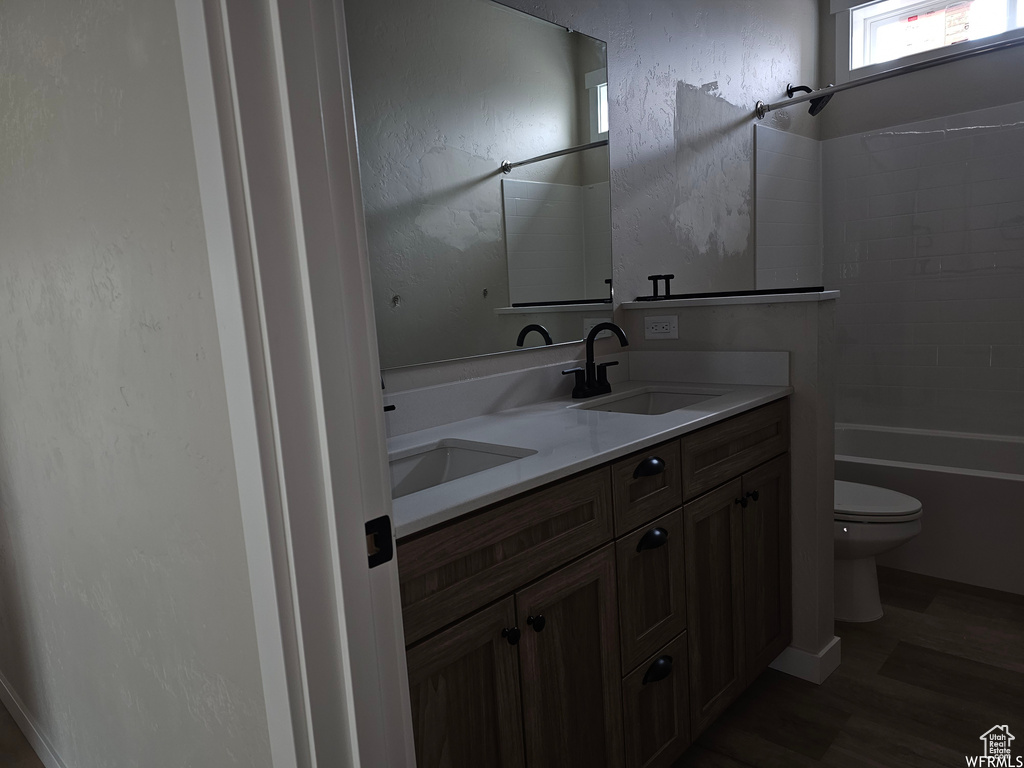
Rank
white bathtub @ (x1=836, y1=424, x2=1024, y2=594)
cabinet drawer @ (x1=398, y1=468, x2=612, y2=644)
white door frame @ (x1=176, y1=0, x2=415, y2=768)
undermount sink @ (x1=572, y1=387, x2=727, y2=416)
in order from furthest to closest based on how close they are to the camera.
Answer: white bathtub @ (x1=836, y1=424, x2=1024, y2=594) < undermount sink @ (x1=572, y1=387, x2=727, y2=416) < cabinet drawer @ (x1=398, y1=468, x2=612, y2=644) < white door frame @ (x1=176, y1=0, x2=415, y2=768)

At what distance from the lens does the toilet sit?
2.36 meters

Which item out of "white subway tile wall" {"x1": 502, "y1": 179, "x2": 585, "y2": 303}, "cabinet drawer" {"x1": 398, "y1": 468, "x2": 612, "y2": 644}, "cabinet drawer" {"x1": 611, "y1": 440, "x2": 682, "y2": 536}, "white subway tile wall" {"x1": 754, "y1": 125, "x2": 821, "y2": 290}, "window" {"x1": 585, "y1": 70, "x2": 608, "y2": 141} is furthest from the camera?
"white subway tile wall" {"x1": 754, "y1": 125, "x2": 821, "y2": 290}

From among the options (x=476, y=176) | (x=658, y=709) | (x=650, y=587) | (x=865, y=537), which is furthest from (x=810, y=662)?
(x=476, y=176)

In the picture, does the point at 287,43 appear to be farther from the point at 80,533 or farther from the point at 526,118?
the point at 526,118

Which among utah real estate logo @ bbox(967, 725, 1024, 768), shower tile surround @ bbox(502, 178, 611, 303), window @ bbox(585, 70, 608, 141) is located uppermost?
window @ bbox(585, 70, 608, 141)

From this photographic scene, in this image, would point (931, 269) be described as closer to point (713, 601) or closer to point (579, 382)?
point (579, 382)

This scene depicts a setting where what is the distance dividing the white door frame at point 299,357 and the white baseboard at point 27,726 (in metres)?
1.46

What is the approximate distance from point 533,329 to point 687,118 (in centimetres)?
117

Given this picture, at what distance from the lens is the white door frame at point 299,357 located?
2.43ft

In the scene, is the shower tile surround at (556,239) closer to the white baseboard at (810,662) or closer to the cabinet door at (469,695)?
the cabinet door at (469,695)

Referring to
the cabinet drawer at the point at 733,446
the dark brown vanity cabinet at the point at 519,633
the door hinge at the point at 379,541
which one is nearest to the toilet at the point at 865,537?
the cabinet drawer at the point at 733,446

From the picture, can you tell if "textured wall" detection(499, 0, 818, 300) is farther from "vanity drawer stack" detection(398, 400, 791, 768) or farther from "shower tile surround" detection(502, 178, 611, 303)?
"vanity drawer stack" detection(398, 400, 791, 768)

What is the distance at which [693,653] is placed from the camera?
5.72 ft

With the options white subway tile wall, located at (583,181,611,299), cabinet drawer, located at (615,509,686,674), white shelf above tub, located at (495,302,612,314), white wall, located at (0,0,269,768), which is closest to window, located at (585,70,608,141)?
white subway tile wall, located at (583,181,611,299)
